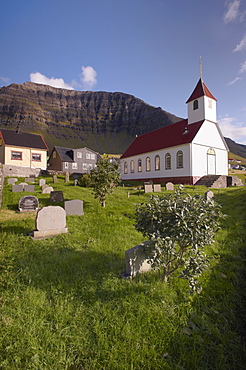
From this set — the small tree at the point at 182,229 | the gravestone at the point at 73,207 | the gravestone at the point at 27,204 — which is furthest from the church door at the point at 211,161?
the small tree at the point at 182,229

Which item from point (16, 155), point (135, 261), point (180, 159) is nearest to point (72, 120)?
point (16, 155)

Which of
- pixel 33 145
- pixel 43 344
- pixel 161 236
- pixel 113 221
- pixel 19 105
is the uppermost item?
pixel 19 105

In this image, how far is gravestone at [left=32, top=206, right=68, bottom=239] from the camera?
24.2ft

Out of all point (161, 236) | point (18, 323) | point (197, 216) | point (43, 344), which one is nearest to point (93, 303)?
point (43, 344)

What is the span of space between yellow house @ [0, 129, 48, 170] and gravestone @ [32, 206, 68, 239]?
1315 inches

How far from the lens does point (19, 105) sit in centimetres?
16725

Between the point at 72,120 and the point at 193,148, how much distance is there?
177814mm

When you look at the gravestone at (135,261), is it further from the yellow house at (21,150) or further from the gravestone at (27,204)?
the yellow house at (21,150)

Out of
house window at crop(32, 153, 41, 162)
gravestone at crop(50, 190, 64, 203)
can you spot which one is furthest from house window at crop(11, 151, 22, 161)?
gravestone at crop(50, 190, 64, 203)

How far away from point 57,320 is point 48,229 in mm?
4602

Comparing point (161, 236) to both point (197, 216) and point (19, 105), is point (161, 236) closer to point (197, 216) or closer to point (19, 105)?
point (197, 216)

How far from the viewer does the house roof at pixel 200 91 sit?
28.5 metres

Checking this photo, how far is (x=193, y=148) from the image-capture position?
26.8 meters

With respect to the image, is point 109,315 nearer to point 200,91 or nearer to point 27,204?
point 27,204
